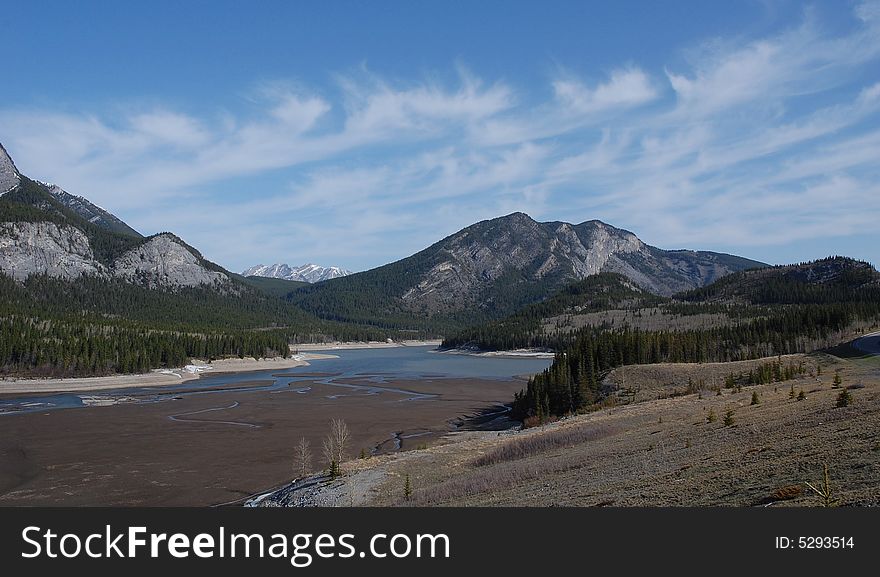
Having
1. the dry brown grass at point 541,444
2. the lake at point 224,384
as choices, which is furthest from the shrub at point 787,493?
the lake at point 224,384

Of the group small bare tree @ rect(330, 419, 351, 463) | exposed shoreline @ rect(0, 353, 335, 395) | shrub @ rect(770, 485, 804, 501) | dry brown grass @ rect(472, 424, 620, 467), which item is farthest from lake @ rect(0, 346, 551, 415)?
shrub @ rect(770, 485, 804, 501)

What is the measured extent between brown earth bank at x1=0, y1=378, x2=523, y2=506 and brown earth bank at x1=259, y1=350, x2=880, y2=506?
717cm

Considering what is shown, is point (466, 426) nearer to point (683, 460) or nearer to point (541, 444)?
point (541, 444)

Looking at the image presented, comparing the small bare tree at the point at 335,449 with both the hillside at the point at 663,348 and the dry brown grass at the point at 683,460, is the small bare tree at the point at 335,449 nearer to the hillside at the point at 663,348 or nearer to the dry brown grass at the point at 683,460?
the dry brown grass at the point at 683,460

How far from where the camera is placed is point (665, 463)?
72.9 feet

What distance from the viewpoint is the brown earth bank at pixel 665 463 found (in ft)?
52.5

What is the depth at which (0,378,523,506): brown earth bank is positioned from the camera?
34.2 metres

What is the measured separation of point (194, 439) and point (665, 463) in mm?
40694

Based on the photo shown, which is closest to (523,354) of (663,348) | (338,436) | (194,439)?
(663,348)

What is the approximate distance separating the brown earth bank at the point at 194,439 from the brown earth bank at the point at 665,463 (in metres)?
7.17

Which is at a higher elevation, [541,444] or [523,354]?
[541,444]
